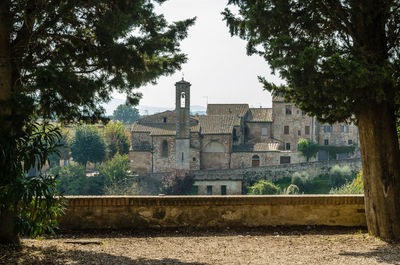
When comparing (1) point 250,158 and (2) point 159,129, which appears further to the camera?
(2) point 159,129

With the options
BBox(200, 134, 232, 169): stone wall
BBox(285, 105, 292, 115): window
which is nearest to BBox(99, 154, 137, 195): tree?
BBox(200, 134, 232, 169): stone wall

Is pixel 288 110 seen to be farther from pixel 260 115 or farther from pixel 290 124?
pixel 260 115

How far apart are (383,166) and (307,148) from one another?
4590cm

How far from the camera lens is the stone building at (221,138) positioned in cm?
4788

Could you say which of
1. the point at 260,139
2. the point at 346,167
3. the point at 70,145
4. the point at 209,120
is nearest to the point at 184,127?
the point at 209,120

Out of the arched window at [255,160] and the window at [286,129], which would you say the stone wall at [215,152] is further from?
the window at [286,129]

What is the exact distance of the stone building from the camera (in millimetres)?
47875

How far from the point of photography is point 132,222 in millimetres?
6570

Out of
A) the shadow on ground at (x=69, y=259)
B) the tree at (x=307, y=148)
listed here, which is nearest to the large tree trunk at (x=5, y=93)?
the shadow on ground at (x=69, y=259)

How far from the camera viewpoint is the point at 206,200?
6.71m

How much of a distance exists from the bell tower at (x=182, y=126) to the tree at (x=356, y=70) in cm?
4115

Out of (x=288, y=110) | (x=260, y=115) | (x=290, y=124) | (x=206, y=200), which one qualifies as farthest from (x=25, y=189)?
(x=260, y=115)

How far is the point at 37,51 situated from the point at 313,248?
4.66 m

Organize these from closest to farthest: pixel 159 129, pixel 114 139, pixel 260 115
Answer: pixel 159 129
pixel 260 115
pixel 114 139
